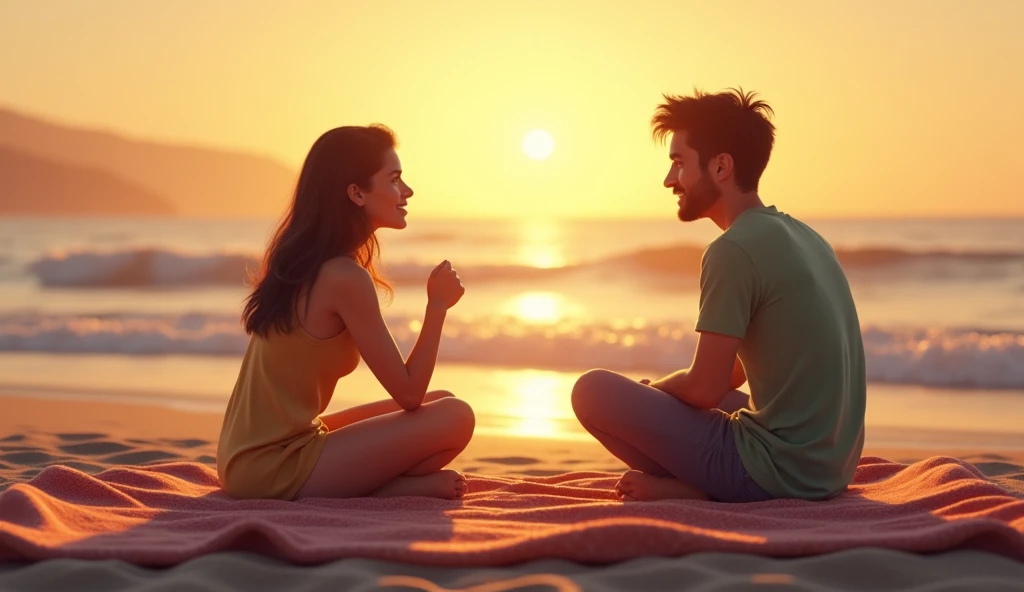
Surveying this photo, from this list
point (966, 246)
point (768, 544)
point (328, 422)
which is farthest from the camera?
point (966, 246)

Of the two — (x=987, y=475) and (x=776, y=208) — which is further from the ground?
(x=776, y=208)

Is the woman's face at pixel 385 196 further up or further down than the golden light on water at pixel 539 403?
further up

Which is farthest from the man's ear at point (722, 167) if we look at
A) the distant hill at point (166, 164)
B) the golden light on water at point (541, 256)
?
the distant hill at point (166, 164)

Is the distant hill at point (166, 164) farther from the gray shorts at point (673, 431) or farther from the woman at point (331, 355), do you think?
the gray shorts at point (673, 431)

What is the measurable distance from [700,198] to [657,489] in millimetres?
1078

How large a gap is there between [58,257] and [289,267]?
69.4 ft

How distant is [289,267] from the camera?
3676mm

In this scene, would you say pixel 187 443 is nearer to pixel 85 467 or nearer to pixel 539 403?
pixel 85 467

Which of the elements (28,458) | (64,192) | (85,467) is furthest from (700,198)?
(64,192)

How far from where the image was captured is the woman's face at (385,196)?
3.78m

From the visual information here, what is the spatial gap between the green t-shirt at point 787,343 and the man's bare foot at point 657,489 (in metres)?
0.25

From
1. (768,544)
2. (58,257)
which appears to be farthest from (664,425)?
(58,257)

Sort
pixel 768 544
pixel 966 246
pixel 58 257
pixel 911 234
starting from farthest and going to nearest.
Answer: pixel 911 234
pixel 966 246
pixel 58 257
pixel 768 544

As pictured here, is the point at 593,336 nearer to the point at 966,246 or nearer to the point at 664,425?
the point at 664,425
